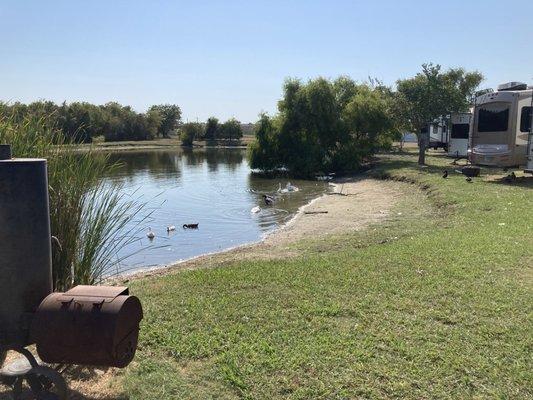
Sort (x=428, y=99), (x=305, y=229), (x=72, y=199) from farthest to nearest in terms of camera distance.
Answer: (x=428, y=99), (x=305, y=229), (x=72, y=199)

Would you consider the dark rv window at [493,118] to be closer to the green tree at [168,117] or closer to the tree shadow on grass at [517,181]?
the tree shadow on grass at [517,181]

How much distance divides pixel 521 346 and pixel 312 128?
90.2ft

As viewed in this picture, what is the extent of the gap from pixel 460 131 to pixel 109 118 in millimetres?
45875

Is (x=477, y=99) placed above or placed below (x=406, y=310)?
above

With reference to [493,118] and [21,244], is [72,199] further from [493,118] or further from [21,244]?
[493,118]

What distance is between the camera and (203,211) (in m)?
18.5

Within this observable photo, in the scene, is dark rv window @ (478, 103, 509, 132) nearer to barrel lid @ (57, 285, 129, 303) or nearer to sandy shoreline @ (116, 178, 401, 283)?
sandy shoreline @ (116, 178, 401, 283)

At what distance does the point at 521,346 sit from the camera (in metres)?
4.01

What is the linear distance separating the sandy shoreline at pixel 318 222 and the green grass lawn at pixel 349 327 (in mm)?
1352

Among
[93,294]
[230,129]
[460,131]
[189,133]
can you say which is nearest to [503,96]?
[460,131]

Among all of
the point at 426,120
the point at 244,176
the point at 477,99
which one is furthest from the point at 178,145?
the point at 477,99

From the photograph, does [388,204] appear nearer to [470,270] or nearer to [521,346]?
[470,270]

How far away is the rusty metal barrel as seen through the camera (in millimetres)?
2854

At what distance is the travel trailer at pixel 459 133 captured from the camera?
2703 centimetres
